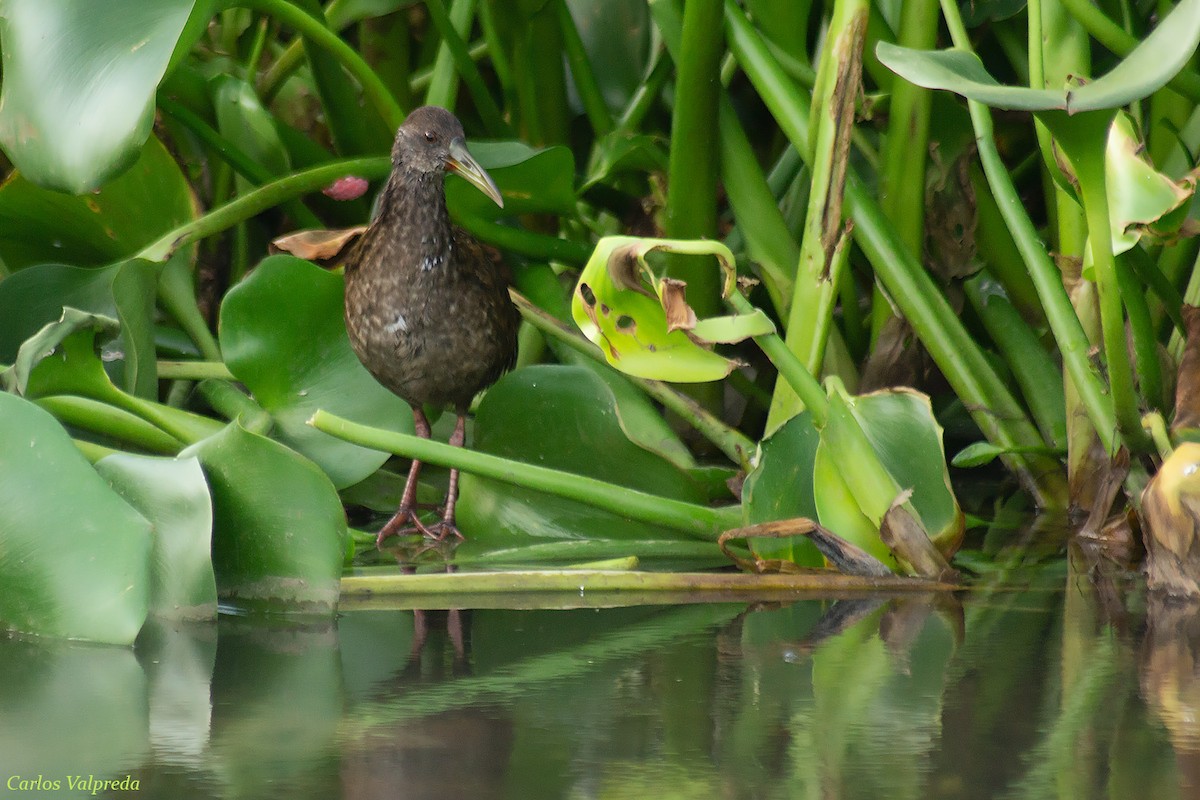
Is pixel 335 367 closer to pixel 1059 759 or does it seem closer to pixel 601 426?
pixel 601 426

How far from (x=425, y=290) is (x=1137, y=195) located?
1132 millimetres

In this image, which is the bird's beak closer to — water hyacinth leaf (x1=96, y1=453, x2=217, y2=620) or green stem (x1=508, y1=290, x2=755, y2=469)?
green stem (x1=508, y1=290, x2=755, y2=469)

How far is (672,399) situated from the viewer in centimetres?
192

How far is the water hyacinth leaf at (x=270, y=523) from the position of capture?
1.38 metres

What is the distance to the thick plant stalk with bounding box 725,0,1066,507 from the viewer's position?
1.79m

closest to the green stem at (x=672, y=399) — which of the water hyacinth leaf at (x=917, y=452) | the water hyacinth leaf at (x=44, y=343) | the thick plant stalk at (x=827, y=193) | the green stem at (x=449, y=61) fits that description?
the thick plant stalk at (x=827, y=193)

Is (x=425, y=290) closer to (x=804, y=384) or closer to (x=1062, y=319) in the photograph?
(x=804, y=384)

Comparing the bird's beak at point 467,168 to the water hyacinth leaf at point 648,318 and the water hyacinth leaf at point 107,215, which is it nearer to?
the water hyacinth leaf at point 107,215

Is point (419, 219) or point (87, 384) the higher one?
point (419, 219)

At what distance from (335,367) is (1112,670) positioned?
1.21 m

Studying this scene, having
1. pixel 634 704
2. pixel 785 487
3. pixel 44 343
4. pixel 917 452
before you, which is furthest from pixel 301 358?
pixel 634 704

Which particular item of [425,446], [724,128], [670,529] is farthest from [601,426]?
[724,128]

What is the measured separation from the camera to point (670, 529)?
5.40 ft

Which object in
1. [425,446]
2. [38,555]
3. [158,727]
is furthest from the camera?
[425,446]
